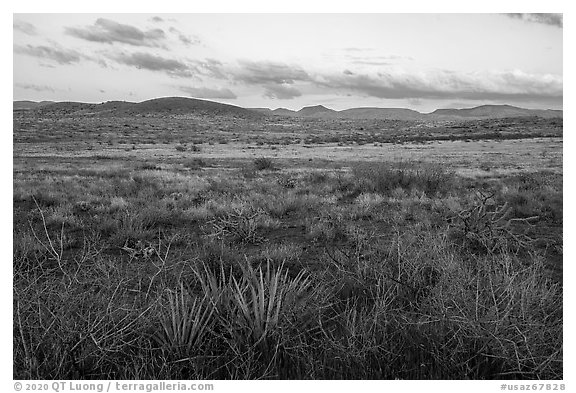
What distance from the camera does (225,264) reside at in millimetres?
6277

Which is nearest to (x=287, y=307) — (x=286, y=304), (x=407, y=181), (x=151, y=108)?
(x=286, y=304)

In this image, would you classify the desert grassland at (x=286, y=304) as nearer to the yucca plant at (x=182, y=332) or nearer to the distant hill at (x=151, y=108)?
the yucca plant at (x=182, y=332)

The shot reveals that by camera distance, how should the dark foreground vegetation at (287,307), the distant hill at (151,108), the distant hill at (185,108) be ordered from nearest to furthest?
the dark foreground vegetation at (287,307), the distant hill at (151,108), the distant hill at (185,108)

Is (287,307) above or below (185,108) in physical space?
below

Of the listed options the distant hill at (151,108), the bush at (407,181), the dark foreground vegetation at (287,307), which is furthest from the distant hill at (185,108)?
the dark foreground vegetation at (287,307)

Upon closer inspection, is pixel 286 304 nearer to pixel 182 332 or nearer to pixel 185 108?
pixel 182 332

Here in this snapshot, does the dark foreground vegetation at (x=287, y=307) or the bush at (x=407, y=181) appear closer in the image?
the dark foreground vegetation at (x=287, y=307)

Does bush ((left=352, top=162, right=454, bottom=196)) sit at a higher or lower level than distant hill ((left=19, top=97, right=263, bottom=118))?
lower

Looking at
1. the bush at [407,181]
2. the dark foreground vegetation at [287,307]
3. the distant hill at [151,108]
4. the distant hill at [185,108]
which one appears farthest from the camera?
the distant hill at [185,108]

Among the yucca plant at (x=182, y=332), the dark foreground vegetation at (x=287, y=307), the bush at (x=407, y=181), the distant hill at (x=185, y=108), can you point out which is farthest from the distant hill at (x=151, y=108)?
the yucca plant at (x=182, y=332)

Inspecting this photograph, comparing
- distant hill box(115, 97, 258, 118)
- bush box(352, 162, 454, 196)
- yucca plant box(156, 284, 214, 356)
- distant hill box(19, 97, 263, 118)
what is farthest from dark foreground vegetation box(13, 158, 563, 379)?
distant hill box(115, 97, 258, 118)

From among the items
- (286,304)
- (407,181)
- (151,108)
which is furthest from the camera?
(151,108)

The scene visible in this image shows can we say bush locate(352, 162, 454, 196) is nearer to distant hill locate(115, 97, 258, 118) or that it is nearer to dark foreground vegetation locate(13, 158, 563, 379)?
dark foreground vegetation locate(13, 158, 563, 379)

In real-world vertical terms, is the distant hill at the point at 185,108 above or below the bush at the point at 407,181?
Result: above
